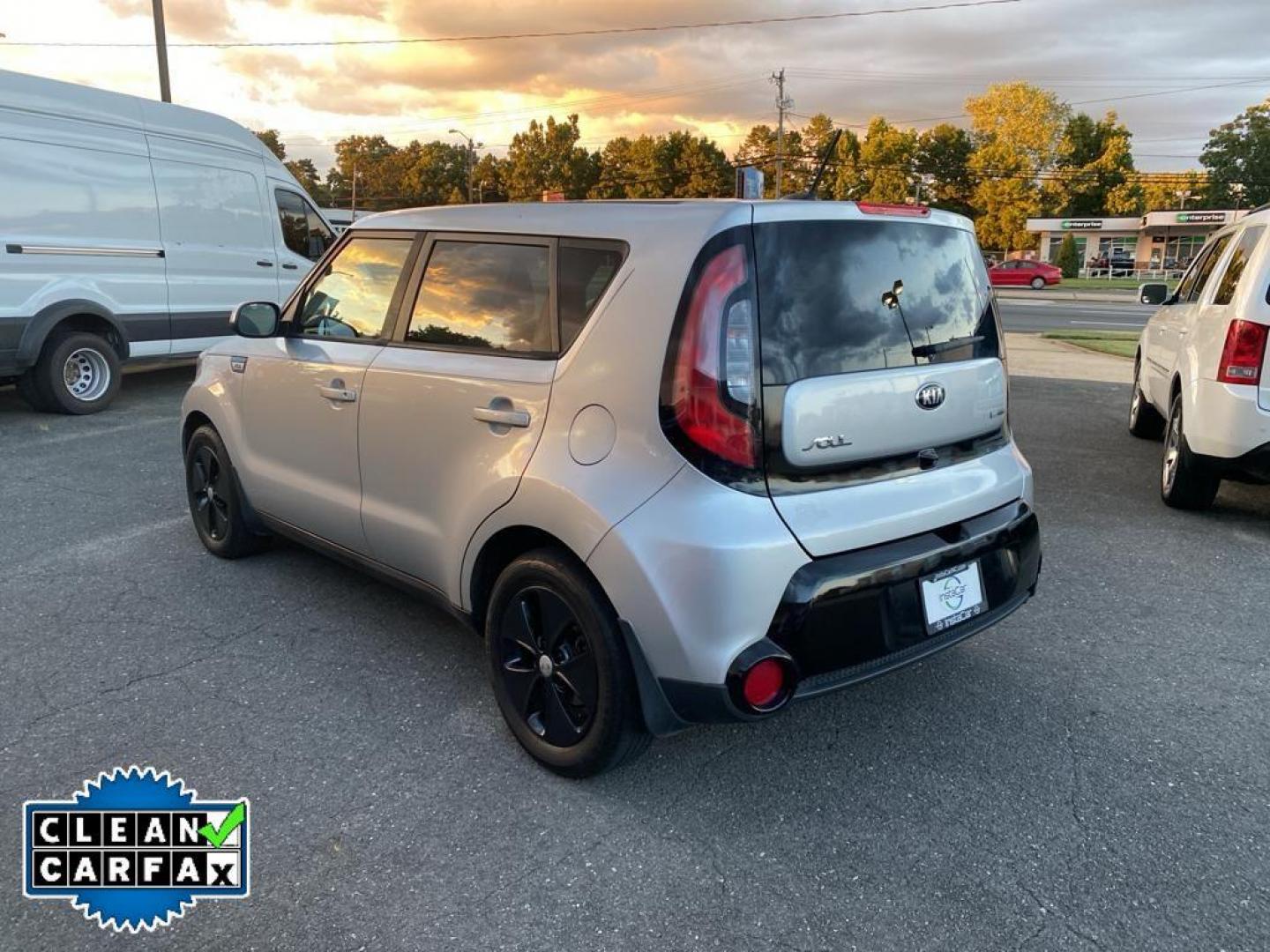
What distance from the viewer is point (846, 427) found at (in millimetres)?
2471

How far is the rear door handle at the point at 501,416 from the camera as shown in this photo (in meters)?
2.71

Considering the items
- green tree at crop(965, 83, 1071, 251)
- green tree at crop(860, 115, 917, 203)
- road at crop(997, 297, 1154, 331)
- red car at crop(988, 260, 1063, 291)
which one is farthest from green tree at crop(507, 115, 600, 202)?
road at crop(997, 297, 1154, 331)

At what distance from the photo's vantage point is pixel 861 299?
2584 millimetres

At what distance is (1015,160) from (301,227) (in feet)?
203

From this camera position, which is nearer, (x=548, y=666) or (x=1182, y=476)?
(x=548, y=666)

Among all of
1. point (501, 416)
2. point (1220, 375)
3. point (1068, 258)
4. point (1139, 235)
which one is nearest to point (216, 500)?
point (501, 416)

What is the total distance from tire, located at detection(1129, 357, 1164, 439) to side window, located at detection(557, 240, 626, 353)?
21.1ft

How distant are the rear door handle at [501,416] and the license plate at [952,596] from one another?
1260 millimetres

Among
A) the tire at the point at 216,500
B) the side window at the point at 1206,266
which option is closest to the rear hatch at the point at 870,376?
the tire at the point at 216,500

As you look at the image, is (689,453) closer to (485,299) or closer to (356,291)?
(485,299)

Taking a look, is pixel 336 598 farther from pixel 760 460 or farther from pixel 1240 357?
pixel 1240 357

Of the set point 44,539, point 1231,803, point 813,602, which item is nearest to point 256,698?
point 813,602

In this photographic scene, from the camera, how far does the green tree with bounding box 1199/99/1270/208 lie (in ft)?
221

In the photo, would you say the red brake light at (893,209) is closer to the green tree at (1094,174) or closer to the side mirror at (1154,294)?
the side mirror at (1154,294)
